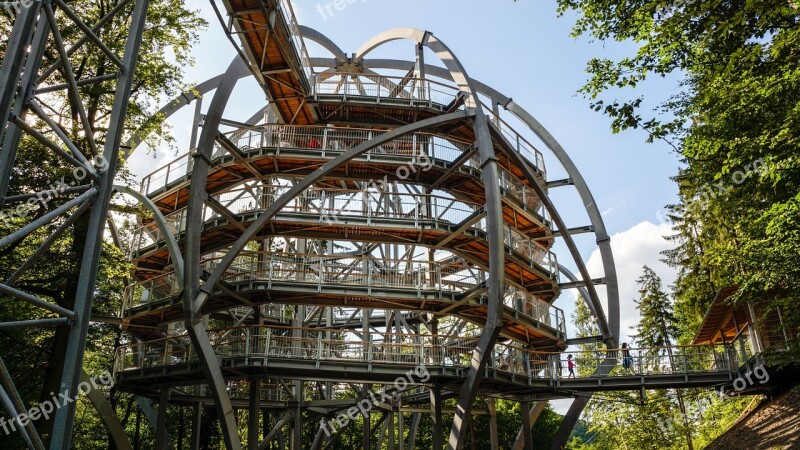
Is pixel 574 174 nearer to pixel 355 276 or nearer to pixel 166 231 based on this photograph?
pixel 355 276

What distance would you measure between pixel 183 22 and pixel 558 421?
47.1 metres

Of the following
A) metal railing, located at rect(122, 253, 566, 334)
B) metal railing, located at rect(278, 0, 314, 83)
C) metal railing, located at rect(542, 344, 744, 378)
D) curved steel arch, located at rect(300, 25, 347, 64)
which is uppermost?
curved steel arch, located at rect(300, 25, 347, 64)

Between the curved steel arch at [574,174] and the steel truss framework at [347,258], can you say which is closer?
the steel truss framework at [347,258]

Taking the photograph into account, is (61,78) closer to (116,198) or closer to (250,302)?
(116,198)

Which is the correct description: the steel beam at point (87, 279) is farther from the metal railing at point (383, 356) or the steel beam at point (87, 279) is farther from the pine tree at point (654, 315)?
the pine tree at point (654, 315)

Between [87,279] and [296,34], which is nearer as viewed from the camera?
[87,279]

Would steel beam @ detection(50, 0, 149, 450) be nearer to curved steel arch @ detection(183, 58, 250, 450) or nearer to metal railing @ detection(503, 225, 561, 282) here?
curved steel arch @ detection(183, 58, 250, 450)

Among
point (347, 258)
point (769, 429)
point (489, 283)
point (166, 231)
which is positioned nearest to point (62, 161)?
point (166, 231)

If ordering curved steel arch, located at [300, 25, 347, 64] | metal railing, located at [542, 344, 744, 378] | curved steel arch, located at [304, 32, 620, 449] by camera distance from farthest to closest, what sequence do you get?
curved steel arch, located at [300, 25, 347, 64] → curved steel arch, located at [304, 32, 620, 449] → metal railing, located at [542, 344, 744, 378]

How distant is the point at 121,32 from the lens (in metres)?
18.8

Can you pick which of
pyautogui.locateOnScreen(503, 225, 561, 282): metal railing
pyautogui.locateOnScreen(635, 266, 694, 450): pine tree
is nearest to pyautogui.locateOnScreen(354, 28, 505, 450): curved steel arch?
pyautogui.locateOnScreen(503, 225, 561, 282): metal railing

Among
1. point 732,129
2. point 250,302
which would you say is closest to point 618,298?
point 732,129

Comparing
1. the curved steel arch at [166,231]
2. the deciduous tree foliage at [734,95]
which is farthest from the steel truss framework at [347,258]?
the deciduous tree foliage at [734,95]

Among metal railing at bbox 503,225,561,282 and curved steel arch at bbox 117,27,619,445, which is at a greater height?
curved steel arch at bbox 117,27,619,445
